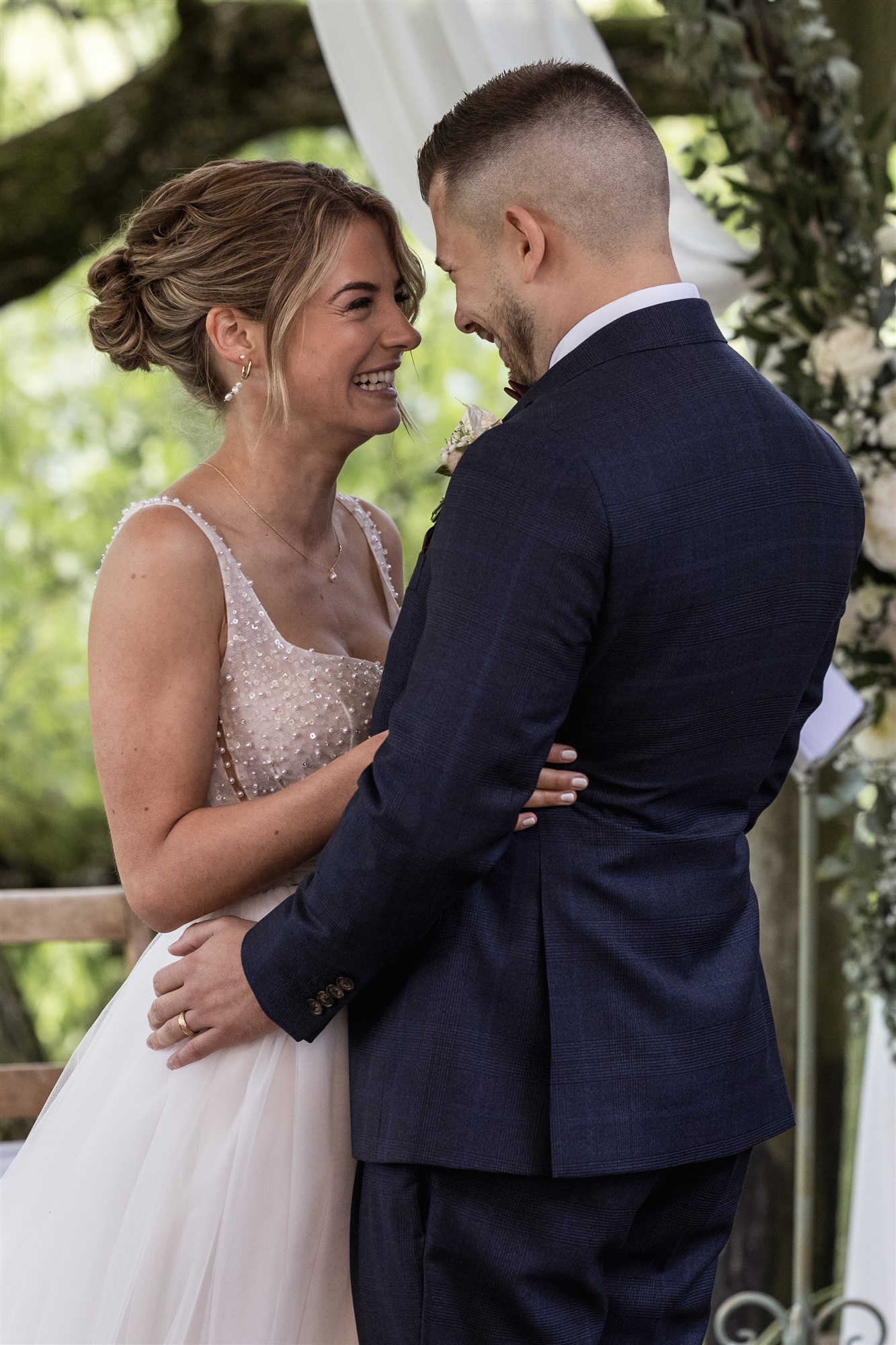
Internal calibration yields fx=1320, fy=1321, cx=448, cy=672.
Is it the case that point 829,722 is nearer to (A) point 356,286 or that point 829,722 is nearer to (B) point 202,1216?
(A) point 356,286

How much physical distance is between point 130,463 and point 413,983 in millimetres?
4194

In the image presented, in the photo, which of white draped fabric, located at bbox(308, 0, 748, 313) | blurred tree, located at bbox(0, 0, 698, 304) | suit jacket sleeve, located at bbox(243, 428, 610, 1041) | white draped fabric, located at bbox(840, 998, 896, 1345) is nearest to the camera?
suit jacket sleeve, located at bbox(243, 428, 610, 1041)

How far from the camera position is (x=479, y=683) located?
48.1 inches

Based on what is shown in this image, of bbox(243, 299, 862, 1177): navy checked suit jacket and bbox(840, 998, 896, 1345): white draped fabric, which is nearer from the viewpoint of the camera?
bbox(243, 299, 862, 1177): navy checked suit jacket

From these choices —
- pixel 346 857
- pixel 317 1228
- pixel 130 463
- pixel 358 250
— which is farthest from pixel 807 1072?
pixel 130 463

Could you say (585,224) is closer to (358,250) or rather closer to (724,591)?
(724,591)

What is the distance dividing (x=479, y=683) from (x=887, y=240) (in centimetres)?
165

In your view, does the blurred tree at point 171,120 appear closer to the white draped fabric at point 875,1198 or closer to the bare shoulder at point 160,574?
the bare shoulder at point 160,574

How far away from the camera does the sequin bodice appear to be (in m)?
1.76

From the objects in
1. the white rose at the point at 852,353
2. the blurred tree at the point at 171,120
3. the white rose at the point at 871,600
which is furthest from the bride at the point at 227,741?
the blurred tree at the point at 171,120

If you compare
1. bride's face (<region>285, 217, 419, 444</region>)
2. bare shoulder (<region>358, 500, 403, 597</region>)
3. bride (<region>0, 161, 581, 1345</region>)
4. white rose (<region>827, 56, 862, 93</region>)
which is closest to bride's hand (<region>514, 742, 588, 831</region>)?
bride (<region>0, 161, 581, 1345</region>)

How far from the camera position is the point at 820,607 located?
1377 mm

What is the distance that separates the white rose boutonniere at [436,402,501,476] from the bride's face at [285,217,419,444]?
240 millimetres

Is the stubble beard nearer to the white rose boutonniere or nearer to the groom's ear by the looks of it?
the groom's ear
